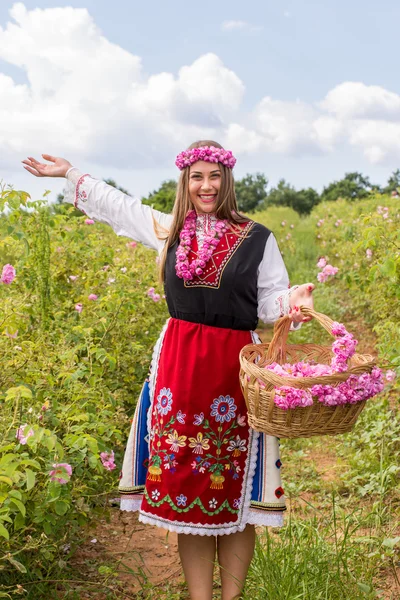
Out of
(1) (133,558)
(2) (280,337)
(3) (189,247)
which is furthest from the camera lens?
(1) (133,558)

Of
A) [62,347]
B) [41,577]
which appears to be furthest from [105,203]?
[41,577]

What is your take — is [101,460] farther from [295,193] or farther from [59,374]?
[295,193]

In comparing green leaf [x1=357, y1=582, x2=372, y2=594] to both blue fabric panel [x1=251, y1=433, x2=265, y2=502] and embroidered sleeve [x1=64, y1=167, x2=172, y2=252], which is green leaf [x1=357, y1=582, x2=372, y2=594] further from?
embroidered sleeve [x1=64, y1=167, x2=172, y2=252]

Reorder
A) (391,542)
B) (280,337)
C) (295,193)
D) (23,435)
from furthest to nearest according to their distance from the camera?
(295,193) < (391,542) < (280,337) < (23,435)

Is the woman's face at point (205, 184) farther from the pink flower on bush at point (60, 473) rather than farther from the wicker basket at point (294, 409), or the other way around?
the pink flower on bush at point (60, 473)

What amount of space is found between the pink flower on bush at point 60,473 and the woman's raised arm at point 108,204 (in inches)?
35.1

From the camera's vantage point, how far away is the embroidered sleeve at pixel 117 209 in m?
2.57

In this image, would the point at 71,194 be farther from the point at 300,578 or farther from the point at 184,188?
the point at 300,578

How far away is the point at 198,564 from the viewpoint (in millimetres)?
2406

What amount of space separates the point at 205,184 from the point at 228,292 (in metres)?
0.39

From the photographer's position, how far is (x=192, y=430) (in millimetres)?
2254

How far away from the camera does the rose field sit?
2.17 metres

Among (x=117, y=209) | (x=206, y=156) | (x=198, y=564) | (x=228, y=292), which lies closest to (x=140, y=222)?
(x=117, y=209)

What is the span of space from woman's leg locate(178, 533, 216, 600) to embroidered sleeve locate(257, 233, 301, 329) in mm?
805
